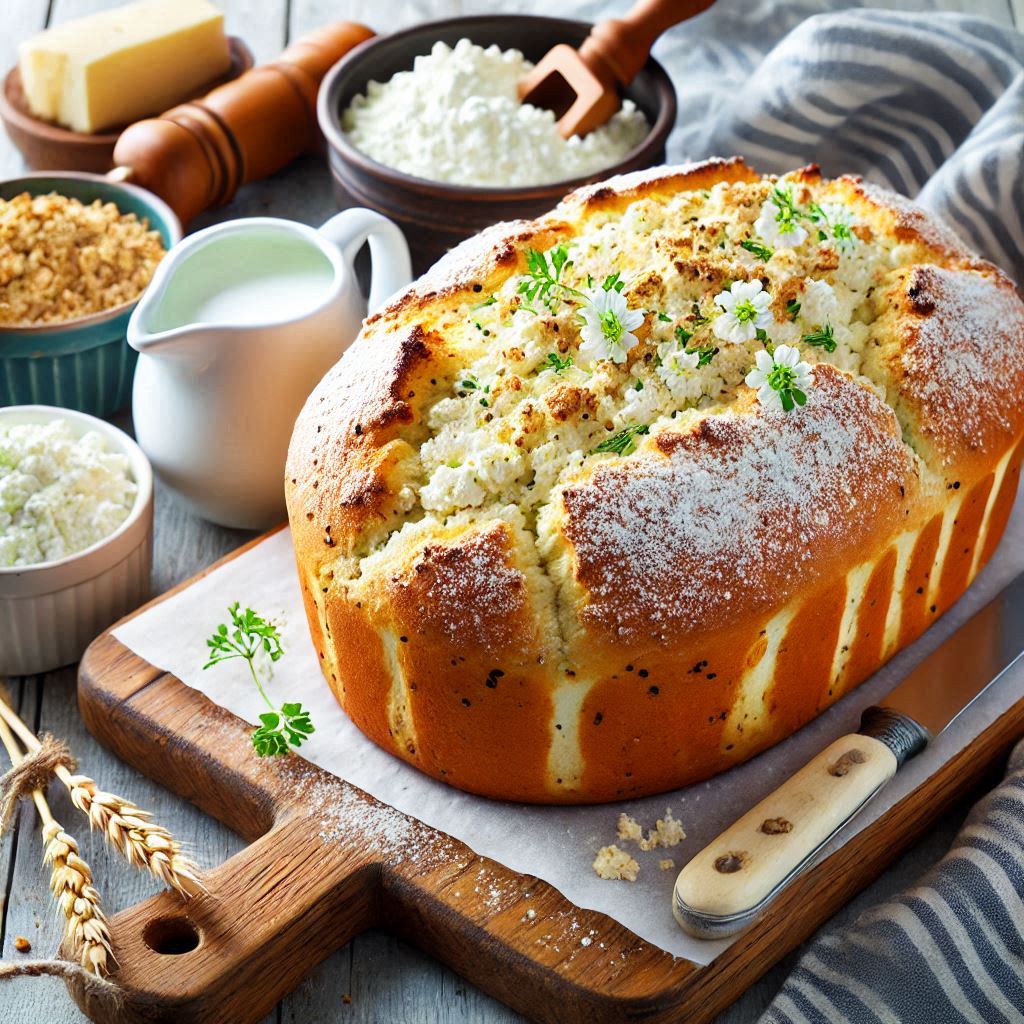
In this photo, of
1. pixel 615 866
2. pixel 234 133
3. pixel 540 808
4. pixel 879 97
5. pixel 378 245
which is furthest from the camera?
pixel 234 133

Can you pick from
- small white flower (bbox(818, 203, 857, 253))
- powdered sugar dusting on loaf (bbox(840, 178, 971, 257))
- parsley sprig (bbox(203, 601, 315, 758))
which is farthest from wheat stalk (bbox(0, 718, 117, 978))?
powdered sugar dusting on loaf (bbox(840, 178, 971, 257))

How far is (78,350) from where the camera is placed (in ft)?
9.04

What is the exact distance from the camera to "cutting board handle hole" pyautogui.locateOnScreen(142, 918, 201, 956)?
189 cm

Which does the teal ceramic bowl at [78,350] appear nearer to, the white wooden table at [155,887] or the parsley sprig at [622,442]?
the white wooden table at [155,887]

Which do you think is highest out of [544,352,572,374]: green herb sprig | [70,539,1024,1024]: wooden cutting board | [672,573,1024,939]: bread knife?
[544,352,572,374]: green herb sprig

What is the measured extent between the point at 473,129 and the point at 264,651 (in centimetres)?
130

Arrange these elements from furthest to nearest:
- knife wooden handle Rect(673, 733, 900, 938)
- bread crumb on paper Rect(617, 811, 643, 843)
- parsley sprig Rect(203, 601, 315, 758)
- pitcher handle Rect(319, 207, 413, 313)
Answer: pitcher handle Rect(319, 207, 413, 313) < parsley sprig Rect(203, 601, 315, 758) < bread crumb on paper Rect(617, 811, 643, 843) < knife wooden handle Rect(673, 733, 900, 938)

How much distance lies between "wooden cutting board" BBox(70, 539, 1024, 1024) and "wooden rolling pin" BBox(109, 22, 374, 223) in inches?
59.0

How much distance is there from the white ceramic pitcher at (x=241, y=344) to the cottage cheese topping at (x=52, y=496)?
6.4 inches

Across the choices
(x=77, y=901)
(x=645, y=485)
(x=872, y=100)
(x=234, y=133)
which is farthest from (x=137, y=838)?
(x=872, y=100)

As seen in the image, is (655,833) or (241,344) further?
(241,344)

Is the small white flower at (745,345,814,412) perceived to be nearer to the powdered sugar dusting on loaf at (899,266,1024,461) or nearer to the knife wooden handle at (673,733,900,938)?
the powdered sugar dusting on loaf at (899,266,1024,461)

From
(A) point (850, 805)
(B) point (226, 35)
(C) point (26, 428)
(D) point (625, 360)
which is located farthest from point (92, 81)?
(A) point (850, 805)

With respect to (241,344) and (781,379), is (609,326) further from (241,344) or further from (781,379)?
(241,344)
